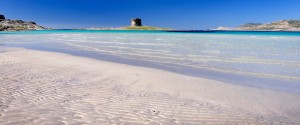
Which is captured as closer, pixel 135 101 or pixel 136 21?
pixel 135 101

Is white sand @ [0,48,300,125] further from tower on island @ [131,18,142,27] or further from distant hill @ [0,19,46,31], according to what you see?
tower on island @ [131,18,142,27]

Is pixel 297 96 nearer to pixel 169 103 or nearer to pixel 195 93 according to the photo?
pixel 195 93

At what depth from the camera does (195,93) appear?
838 centimetres

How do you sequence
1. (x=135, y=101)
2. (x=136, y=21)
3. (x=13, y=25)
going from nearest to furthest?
(x=135, y=101) < (x=13, y=25) < (x=136, y=21)

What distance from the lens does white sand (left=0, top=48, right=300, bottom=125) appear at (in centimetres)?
603

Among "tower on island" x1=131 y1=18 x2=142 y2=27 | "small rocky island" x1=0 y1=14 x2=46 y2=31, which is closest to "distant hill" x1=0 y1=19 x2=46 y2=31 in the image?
"small rocky island" x1=0 y1=14 x2=46 y2=31

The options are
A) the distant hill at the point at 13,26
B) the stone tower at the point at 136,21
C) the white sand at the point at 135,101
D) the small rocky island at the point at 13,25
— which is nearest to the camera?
the white sand at the point at 135,101

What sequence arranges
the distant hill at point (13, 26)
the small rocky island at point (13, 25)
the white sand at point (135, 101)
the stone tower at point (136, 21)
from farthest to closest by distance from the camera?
→ the stone tower at point (136, 21), the small rocky island at point (13, 25), the distant hill at point (13, 26), the white sand at point (135, 101)

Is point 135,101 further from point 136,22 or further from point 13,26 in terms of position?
point 136,22

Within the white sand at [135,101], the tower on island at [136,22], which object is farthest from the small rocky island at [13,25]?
the white sand at [135,101]

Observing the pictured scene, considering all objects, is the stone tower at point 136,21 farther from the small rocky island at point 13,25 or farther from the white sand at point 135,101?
the white sand at point 135,101

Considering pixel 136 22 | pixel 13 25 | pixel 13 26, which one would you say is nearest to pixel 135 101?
pixel 13 26

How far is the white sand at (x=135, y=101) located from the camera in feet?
19.8

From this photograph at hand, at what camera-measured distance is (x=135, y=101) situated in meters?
7.33
